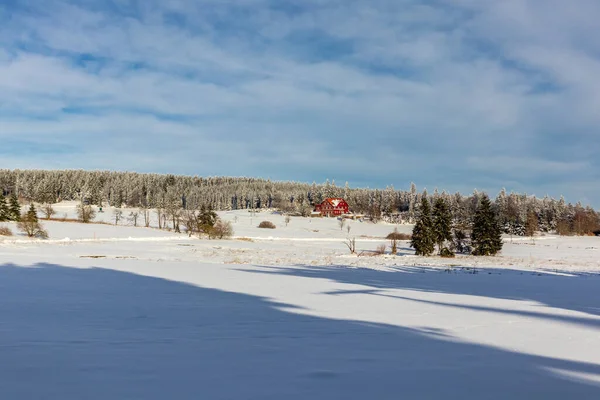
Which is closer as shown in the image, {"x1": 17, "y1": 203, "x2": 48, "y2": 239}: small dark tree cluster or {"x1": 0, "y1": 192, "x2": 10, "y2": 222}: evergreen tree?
{"x1": 17, "y1": 203, "x2": 48, "y2": 239}: small dark tree cluster

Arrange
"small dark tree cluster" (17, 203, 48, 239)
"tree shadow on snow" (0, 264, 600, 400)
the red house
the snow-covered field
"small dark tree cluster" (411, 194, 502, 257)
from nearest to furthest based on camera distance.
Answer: "tree shadow on snow" (0, 264, 600, 400) → the snow-covered field → "small dark tree cluster" (411, 194, 502, 257) → "small dark tree cluster" (17, 203, 48, 239) → the red house

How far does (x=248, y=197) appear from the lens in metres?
179

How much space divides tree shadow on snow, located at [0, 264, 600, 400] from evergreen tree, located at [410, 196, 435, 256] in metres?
35.4

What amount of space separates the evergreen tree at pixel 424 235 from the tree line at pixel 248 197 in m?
87.0

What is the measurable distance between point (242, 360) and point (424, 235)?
130ft

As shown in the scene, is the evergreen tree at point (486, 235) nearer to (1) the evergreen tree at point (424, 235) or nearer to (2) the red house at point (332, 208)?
(1) the evergreen tree at point (424, 235)

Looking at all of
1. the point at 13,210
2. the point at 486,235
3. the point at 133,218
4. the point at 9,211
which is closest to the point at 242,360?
the point at 486,235

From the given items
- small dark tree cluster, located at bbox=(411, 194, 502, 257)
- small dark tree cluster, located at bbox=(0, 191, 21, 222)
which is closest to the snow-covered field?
small dark tree cluster, located at bbox=(411, 194, 502, 257)

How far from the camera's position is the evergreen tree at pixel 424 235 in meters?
42.9

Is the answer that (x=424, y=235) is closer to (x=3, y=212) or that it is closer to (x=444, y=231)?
(x=444, y=231)

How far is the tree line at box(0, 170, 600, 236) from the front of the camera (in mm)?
133775

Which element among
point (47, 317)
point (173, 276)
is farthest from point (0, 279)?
point (47, 317)

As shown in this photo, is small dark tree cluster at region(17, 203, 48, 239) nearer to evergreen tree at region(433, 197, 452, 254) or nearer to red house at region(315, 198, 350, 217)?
evergreen tree at region(433, 197, 452, 254)

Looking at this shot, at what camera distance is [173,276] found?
18.0 m
